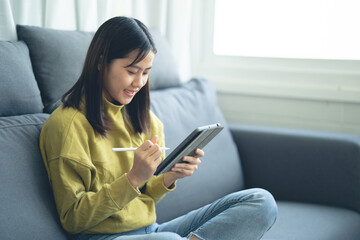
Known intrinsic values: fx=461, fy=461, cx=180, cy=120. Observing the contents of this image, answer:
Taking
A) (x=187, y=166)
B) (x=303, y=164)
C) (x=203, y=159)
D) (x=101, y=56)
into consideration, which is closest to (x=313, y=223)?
(x=303, y=164)

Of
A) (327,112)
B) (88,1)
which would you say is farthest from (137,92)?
(327,112)

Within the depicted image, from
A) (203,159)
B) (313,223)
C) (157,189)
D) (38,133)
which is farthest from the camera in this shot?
(203,159)

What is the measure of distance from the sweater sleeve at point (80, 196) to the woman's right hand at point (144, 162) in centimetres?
2

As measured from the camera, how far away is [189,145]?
117 centimetres

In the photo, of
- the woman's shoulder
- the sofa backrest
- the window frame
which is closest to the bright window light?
the window frame

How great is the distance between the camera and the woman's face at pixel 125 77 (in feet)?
3.99

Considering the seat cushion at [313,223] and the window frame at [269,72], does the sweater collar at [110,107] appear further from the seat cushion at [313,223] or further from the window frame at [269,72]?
the window frame at [269,72]

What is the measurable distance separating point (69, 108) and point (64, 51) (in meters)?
0.29

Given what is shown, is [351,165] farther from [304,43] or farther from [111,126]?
[111,126]

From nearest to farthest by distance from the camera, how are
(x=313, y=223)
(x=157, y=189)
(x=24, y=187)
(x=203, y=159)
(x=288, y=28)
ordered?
(x=24, y=187) → (x=157, y=189) → (x=313, y=223) → (x=203, y=159) → (x=288, y=28)

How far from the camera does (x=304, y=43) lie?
221 centimetres

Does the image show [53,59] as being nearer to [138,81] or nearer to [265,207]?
[138,81]

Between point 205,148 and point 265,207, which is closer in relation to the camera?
point 265,207

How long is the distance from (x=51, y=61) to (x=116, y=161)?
14.7 inches
